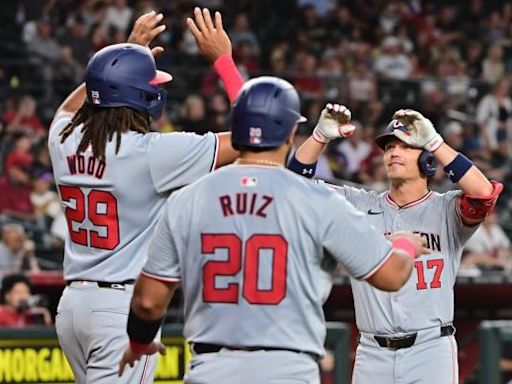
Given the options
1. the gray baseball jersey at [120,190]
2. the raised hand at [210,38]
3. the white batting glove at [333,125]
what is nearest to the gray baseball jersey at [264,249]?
the gray baseball jersey at [120,190]

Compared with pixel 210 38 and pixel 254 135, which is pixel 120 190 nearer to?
pixel 210 38

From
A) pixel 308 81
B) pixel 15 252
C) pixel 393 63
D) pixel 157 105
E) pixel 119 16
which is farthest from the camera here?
pixel 393 63

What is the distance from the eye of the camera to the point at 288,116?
4.16m

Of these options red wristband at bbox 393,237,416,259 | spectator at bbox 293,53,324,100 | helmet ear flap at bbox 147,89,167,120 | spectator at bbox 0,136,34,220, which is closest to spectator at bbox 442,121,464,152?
spectator at bbox 293,53,324,100

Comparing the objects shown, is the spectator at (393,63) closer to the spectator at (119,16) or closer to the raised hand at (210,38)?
the spectator at (119,16)

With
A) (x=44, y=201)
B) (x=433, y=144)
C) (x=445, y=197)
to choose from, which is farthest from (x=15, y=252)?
(x=433, y=144)

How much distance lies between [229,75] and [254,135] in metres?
1.09

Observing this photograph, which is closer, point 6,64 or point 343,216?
point 343,216

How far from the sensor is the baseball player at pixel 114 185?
4.96 meters

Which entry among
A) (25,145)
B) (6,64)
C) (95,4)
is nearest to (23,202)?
(25,145)

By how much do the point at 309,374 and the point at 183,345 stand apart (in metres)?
4.00

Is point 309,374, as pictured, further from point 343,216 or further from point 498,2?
point 498,2

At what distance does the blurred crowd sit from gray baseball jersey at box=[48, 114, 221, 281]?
19.5 feet

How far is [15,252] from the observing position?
36.1 feet
